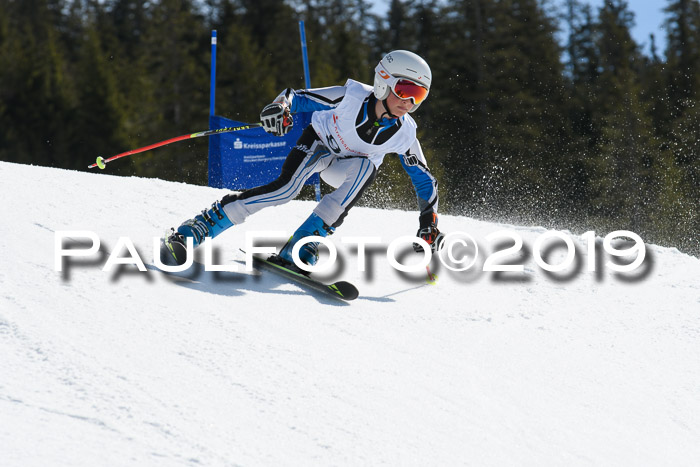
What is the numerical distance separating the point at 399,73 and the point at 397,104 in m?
0.17

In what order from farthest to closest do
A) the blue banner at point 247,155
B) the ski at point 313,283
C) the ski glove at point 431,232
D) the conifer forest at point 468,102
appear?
1. the conifer forest at point 468,102
2. the blue banner at point 247,155
3. the ski glove at point 431,232
4. the ski at point 313,283

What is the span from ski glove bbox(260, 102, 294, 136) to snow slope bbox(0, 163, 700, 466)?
0.81 m

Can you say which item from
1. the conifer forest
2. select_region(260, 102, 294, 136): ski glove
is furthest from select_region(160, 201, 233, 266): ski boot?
the conifer forest

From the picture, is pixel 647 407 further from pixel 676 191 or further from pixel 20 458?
pixel 676 191

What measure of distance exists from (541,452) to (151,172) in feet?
86.2

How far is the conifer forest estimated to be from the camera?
24.9 metres

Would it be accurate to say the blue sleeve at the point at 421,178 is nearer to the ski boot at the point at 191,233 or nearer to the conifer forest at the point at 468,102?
the ski boot at the point at 191,233

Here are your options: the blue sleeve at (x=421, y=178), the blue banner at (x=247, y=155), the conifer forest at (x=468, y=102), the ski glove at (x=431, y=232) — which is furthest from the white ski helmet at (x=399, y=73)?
the conifer forest at (x=468, y=102)

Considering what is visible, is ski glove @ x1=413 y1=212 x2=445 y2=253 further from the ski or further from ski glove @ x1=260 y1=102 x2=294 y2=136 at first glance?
ski glove @ x1=260 y1=102 x2=294 y2=136

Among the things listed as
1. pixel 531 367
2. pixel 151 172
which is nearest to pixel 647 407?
pixel 531 367

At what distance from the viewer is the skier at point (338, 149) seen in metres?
3.85

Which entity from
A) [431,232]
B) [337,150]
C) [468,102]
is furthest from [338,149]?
[468,102]

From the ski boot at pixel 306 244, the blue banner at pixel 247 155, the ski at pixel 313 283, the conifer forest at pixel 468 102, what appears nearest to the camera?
the ski at pixel 313 283

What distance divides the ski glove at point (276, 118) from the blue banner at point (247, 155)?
5100 millimetres
